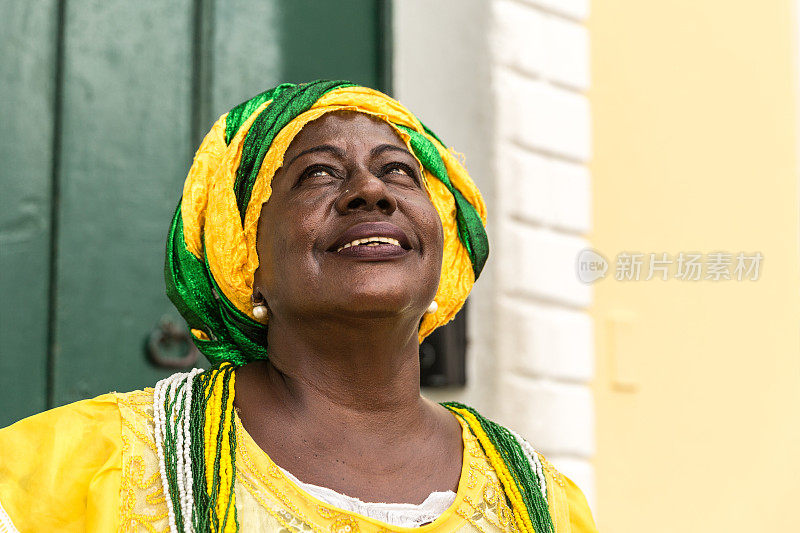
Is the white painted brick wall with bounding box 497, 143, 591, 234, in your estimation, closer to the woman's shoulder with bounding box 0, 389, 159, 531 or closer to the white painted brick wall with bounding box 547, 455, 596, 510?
the white painted brick wall with bounding box 547, 455, 596, 510

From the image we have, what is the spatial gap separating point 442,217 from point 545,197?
109 centimetres

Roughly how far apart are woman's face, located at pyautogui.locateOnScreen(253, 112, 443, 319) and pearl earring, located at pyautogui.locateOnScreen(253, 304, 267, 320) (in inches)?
0.6

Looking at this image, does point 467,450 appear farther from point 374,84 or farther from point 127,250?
point 374,84

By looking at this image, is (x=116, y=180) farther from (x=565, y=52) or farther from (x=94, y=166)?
(x=565, y=52)

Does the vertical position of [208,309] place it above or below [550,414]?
above

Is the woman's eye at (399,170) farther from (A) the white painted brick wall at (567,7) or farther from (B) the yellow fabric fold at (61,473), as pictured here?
(A) the white painted brick wall at (567,7)

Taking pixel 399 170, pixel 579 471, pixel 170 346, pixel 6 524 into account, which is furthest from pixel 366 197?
pixel 579 471

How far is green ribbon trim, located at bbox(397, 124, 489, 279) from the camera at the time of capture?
2250 millimetres

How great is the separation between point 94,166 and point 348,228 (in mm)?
1243

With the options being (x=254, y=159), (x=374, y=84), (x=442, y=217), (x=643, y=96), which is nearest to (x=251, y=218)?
(x=254, y=159)

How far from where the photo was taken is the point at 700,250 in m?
3.84

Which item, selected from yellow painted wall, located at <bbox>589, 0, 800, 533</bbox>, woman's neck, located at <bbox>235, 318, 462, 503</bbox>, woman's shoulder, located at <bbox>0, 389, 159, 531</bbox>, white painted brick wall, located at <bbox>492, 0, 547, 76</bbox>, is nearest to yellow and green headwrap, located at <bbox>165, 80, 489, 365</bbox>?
woman's neck, located at <bbox>235, 318, 462, 503</bbox>

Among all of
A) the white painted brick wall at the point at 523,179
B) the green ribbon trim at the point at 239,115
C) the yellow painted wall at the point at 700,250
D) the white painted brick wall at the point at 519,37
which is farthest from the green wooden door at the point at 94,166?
the yellow painted wall at the point at 700,250

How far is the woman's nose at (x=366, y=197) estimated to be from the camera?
6.53 ft
